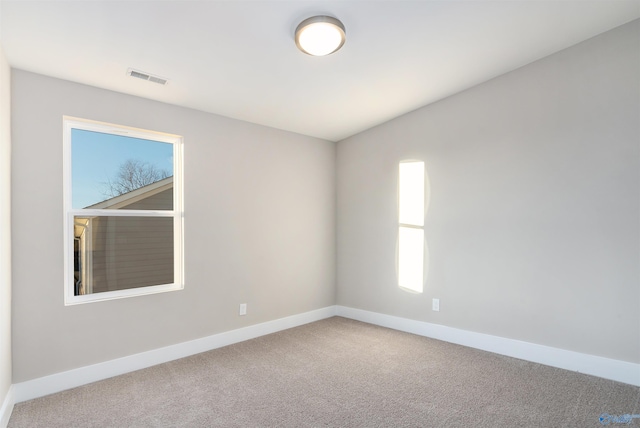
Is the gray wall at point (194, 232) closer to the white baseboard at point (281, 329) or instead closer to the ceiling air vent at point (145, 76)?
the white baseboard at point (281, 329)

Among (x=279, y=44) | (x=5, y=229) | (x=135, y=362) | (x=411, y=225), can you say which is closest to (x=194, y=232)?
(x=135, y=362)

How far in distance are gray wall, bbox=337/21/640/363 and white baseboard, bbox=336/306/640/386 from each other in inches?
2.5

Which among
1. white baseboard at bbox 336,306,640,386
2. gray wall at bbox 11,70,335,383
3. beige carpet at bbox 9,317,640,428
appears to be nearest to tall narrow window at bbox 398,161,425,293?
white baseboard at bbox 336,306,640,386

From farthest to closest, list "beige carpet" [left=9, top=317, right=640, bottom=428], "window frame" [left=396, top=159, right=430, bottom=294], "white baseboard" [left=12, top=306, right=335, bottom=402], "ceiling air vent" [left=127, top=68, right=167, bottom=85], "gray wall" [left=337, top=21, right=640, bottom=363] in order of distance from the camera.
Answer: "window frame" [left=396, top=159, right=430, bottom=294], "gray wall" [left=337, top=21, right=640, bottom=363], "ceiling air vent" [left=127, top=68, right=167, bottom=85], "white baseboard" [left=12, top=306, right=335, bottom=402], "beige carpet" [left=9, top=317, right=640, bottom=428]

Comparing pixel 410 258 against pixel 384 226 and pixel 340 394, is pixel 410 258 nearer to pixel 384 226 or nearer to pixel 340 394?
pixel 384 226

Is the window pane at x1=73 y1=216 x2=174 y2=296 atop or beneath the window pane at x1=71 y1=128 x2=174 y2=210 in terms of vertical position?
beneath

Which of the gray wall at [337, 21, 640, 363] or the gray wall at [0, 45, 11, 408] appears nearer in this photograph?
the gray wall at [0, 45, 11, 408]

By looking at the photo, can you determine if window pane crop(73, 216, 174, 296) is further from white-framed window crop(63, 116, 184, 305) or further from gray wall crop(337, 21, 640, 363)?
gray wall crop(337, 21, 640, 363)

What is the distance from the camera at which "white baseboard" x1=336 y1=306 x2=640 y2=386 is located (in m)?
2.84

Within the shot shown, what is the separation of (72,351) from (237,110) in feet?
8.34

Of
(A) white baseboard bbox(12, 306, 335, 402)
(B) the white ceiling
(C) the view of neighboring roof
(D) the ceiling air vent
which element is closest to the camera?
(B) the white ceiling

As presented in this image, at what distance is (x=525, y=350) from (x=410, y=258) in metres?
1.42

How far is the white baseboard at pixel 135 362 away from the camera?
8.53 ft

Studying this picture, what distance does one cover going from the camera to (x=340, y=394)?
267 centimetres
